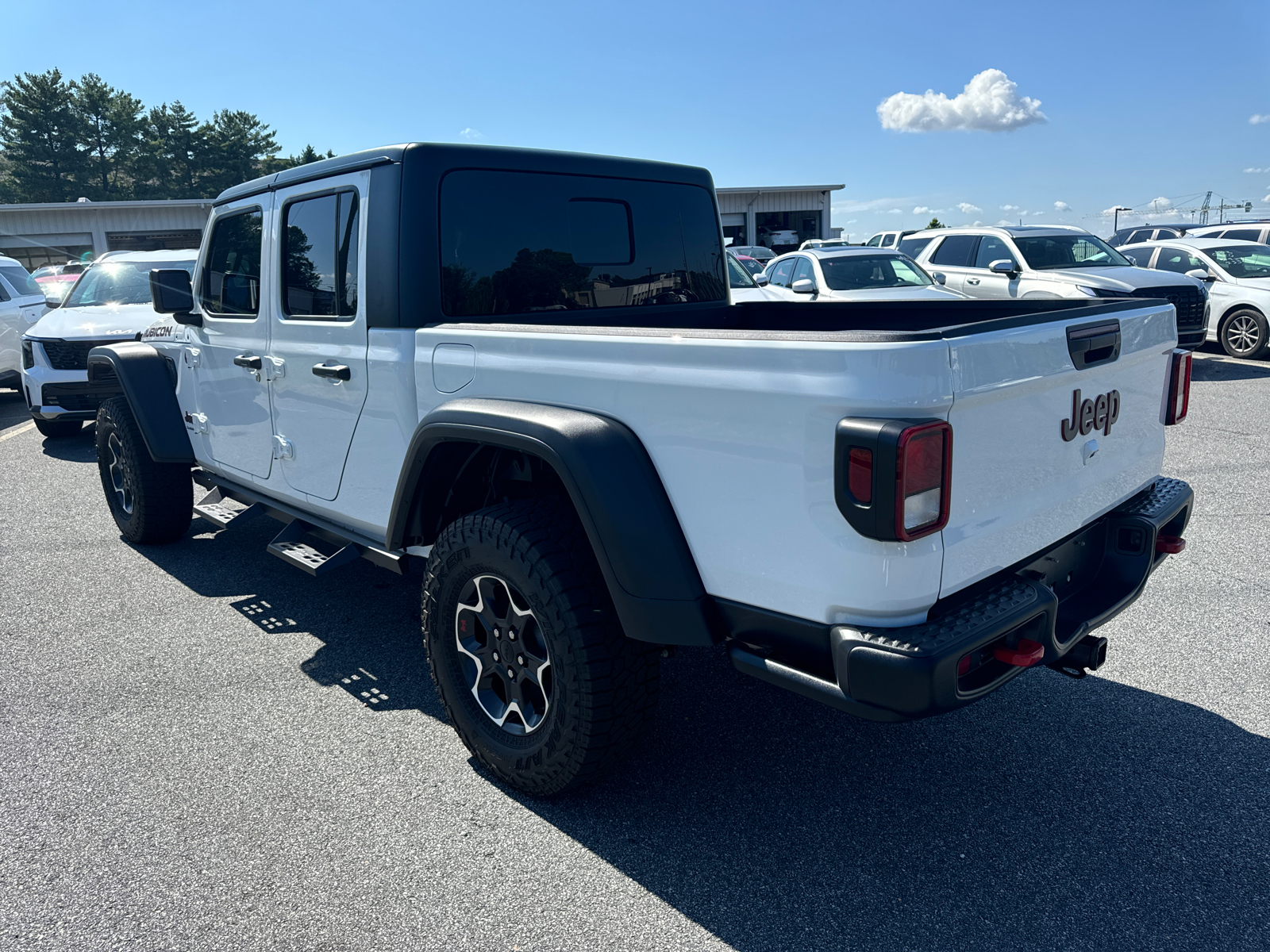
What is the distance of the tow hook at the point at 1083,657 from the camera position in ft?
9.07

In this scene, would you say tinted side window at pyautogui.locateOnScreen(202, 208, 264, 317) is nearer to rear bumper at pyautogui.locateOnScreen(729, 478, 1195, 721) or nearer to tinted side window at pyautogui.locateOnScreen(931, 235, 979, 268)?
rear bumper at pyautogui.locateOnScreen(729, 478, 1195, 721)

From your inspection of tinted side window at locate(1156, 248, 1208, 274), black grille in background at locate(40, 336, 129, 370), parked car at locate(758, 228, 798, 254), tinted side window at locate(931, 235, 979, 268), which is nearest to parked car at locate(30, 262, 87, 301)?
black grille in background at locate(40, 336, 129, 370)

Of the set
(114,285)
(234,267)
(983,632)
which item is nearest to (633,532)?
(983,632)

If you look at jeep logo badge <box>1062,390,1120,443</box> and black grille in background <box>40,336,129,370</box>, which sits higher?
jeep logo badge <box>1062,390,1120,443</box>

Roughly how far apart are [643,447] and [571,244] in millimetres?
1494

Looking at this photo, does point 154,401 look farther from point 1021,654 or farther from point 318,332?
point 1021,654

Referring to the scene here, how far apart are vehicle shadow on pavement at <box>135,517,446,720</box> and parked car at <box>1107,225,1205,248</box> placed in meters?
20.0

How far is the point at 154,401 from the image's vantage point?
515 centimetres

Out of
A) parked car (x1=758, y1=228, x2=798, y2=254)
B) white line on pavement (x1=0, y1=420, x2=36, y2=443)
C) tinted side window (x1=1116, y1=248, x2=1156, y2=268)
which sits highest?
parked car (x1=758, y1=228, x2=798, y2=254)

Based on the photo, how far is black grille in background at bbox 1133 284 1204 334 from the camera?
36.6 feet

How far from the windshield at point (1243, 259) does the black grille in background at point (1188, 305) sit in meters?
2.22

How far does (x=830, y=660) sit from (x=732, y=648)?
0.94ft

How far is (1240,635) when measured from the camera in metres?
4.01

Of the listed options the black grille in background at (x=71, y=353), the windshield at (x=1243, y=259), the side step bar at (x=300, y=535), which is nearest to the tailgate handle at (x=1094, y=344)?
the side step bar at (x=300, y=535)
